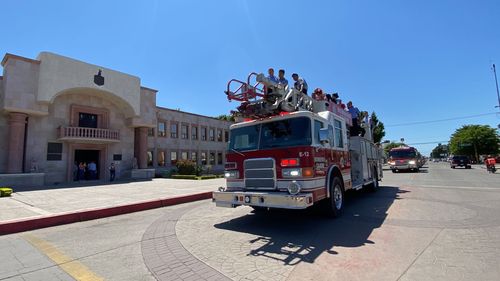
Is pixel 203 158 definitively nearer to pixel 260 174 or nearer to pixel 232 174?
pixel 232 174

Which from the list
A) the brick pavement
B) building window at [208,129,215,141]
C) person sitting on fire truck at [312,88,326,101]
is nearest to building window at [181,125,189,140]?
building window at [208,129,215,141]

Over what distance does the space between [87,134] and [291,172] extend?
2259 centimetres

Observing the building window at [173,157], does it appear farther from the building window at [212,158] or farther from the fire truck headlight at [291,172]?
the fire truck headlight at [291,172]

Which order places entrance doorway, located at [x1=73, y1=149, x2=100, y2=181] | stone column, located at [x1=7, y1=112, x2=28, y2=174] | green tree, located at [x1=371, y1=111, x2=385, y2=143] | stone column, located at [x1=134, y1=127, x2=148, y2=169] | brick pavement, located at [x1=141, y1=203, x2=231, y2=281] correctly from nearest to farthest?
→ 1. brick pavement, located at [x1=141, y1=203, x2=231, y2=281]
2. stone column, located at [x1=7, y1=112, x2=28, y2=174]
3. entrance doorway, located at [x1=73, y1=149, x2=100, y2=181]
4. stone column, located at [x1=134, y1=127, x2=148, y2=169]
5. green tree, located at [x1=371, y1=111, x2=385, y2=143]

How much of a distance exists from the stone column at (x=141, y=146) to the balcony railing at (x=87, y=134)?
2566 millimetres

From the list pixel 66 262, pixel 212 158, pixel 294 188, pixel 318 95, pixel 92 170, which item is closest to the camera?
pixel 66 262

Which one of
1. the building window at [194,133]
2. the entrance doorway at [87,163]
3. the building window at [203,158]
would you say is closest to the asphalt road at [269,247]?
the entrance doorway at [87,163]

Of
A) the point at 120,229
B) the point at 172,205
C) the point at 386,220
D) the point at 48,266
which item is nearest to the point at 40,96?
the point at 172,205

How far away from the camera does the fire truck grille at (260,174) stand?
650 cm

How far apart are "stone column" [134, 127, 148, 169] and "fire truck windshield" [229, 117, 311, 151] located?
22.8 metres

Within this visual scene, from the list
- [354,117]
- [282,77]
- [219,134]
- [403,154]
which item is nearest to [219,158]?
[219,134]

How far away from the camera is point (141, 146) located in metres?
28.0

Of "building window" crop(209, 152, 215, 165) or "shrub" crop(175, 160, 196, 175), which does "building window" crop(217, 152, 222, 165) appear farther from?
"shrub" crop(175, 160, 196, 175)

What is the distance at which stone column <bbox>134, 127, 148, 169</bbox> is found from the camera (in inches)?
1101
